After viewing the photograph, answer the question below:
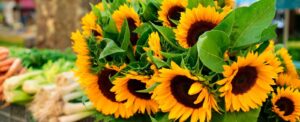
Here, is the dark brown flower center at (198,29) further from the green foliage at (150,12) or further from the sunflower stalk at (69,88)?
the sunflower stalk at (69,88)

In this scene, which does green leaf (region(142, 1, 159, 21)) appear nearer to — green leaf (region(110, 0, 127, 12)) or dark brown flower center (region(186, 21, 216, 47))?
green leaf (region(110, 0, 127, 12))

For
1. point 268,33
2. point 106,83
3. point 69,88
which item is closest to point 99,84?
point 106,83

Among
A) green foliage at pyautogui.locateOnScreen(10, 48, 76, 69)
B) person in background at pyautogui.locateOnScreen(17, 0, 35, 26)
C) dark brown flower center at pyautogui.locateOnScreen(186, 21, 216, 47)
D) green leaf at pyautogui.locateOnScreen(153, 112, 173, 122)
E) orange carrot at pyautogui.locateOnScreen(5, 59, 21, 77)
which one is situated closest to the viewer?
dark brown flower center at pyautogui.locateOnScreen(186, 21, 216, 47)

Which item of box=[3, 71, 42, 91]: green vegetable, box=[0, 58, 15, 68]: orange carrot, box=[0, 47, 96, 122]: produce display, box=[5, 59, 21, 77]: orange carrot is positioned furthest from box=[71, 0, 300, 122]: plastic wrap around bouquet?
box=[0, 58, 15, 68]: orange carrot

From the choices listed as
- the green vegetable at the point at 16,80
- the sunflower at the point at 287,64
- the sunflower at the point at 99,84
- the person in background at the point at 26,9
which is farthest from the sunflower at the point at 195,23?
the person in background at the point at 26,9

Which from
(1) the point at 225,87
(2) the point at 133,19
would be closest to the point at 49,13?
(2) the point at 133,19

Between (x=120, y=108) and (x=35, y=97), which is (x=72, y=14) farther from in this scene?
(x=120, y=108)

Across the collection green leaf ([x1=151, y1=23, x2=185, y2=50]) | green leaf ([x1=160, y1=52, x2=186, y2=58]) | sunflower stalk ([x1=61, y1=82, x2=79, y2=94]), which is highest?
green leaf ([x1=151, y1=23, x2=185, y2=50])

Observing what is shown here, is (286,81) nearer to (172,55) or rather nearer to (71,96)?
(172,55)
